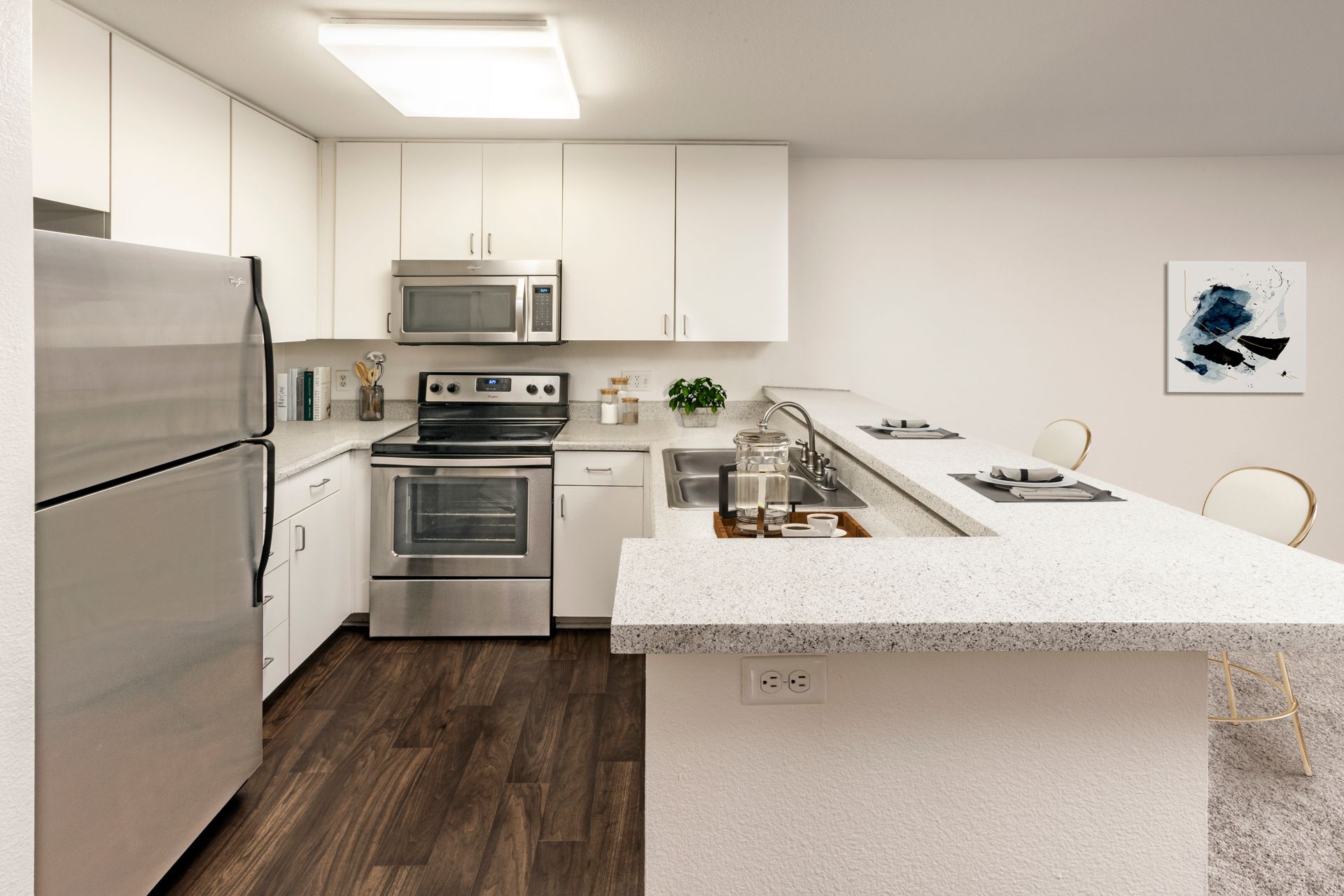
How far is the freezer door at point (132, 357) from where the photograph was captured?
1.47 metres

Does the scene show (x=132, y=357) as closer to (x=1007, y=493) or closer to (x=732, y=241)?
(x=1007, y=493)

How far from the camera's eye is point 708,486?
287 centimetres

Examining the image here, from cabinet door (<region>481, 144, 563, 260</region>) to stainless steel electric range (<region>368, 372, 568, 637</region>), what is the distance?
0.96 m

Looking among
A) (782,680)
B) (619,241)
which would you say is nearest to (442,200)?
(619,241)

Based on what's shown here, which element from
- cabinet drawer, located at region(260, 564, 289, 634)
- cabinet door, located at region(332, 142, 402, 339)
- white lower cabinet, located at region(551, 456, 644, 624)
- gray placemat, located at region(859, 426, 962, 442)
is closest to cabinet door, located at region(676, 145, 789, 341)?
white lower cabinet, located at region(551, 456, 644, 624)

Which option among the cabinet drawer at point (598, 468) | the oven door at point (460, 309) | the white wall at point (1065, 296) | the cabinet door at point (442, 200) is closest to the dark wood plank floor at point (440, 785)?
the cabinet drawer at point (598, 468)

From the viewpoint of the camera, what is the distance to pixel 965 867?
113 centimetres

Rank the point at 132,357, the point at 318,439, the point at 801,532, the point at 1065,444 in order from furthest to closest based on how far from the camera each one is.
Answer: the point at 1065,444, the point at 318,439, the point at 801,532, the point at 132,357

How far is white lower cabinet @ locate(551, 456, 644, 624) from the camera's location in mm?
3604

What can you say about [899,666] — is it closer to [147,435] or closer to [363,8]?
[147,435]

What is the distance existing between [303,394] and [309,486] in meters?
1.14

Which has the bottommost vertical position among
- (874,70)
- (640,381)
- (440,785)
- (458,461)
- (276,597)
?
(440,785)

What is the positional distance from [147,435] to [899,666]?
5.02 ft

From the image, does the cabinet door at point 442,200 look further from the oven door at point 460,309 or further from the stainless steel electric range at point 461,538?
the stainless steel electric range at point 461,538
